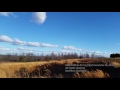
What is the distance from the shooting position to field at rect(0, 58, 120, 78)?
7.82 metres

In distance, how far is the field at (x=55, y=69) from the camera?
782 centimetres

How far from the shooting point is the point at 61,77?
25.8 ft

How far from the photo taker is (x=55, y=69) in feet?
25.9

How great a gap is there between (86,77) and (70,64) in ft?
1.36

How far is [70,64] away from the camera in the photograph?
7.88 m
